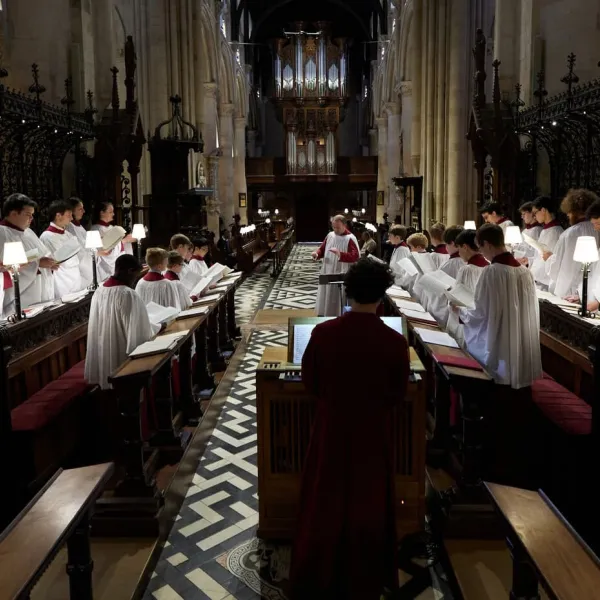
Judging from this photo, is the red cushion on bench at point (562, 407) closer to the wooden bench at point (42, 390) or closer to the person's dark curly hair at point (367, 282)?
the person's dark curly hair at point (367, 282)

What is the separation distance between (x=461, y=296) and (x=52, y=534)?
323 centimetres

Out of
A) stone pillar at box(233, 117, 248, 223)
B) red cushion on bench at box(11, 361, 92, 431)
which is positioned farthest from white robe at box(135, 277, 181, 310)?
stone pillar at box(233, 117, 248, 223)

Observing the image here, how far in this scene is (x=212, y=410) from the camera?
6.35 metres

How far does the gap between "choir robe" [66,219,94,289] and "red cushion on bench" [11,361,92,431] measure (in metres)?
3.01

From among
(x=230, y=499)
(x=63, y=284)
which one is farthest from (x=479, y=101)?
(x=230, y=499)

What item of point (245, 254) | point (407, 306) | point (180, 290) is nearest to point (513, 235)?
point (407, 306)

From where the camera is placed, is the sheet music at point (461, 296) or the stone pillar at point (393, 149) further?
the stone pillar at point (393, 149)

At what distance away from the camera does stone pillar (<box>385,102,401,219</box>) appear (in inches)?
966

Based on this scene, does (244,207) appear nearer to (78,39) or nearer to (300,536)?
(78,39)

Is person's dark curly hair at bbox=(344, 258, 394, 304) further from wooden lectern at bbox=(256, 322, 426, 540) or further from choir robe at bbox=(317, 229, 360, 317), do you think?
choir robe at bbox=(317, 229, 360, 317)

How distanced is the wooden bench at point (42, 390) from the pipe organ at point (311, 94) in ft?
86.3

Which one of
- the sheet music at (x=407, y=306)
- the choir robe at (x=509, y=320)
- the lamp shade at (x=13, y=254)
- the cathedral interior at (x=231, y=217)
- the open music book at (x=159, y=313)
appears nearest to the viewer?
the cathedral interior at (x=231, y=217)

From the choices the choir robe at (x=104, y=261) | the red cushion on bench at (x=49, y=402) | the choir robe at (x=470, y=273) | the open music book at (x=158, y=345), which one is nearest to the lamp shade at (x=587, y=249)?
the choir robe at (x=470, y=273)

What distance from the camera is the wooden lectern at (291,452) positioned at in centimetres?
381
